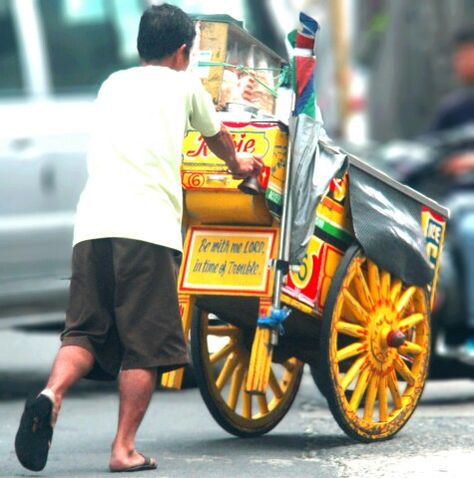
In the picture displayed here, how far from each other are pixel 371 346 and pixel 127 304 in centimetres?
114

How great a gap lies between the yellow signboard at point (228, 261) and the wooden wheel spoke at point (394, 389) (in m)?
0.75

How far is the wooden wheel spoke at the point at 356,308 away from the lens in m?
6.63

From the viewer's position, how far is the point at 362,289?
6.71m

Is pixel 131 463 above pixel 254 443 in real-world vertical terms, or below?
above

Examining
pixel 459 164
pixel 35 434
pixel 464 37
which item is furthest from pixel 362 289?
pixel 464 37

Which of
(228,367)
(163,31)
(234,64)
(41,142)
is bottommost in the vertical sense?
(228,367)

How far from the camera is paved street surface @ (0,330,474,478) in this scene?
6164 mm

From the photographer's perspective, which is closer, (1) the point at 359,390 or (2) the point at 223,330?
(1) the point at 359,390

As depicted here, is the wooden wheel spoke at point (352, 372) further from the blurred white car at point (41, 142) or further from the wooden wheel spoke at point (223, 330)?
the blurred white car at point (41, 142)

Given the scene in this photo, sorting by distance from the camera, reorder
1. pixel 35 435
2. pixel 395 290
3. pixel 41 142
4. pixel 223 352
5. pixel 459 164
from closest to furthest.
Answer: pixel 35 435, pixel 395 290, pixel 223 352, pixel 41 142, pixel 459 164

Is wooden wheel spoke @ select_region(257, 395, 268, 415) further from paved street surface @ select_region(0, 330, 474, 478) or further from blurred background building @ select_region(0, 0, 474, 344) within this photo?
blurred background building @ select_region(0, 0, 474, 344)

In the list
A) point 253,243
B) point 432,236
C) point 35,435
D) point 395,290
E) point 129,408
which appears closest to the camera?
point 35,435

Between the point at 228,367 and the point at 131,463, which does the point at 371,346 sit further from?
Answer: the point at 131,463

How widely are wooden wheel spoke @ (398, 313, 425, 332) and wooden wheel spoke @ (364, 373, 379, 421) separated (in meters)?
0.24
